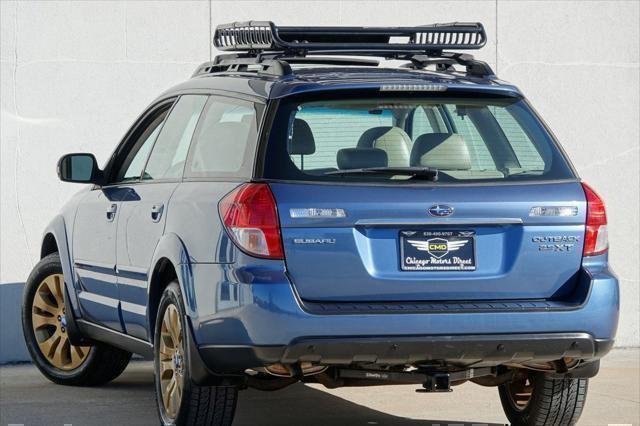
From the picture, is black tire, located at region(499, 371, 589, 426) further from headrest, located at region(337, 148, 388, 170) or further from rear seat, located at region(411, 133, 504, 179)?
headrest, located at region(337, 148, 388, 170)

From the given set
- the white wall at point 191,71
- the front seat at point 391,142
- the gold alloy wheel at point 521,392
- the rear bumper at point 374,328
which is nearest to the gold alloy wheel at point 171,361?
the rear bumper at point 374,328

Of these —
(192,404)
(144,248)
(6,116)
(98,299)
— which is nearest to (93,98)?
(6,116)

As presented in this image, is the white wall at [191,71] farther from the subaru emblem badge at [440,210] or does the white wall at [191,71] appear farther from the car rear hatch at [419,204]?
the subaru emblem badge at [440,210]

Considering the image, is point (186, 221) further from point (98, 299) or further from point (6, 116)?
point (6, 116)

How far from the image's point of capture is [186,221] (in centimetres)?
666

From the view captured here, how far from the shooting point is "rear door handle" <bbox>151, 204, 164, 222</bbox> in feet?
23.2

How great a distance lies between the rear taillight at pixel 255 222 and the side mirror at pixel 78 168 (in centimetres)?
222

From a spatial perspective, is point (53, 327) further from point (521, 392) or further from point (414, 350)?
point (414, 350)

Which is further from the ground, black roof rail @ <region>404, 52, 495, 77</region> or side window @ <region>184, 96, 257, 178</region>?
black roof rail @ <region>404, 52, 495, 77</region>

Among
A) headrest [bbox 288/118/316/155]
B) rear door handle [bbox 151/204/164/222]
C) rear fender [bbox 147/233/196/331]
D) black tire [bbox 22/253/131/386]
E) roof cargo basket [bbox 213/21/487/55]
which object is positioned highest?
roof cargo basket [bbox 213/21/487/55]

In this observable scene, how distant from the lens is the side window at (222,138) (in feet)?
21.3

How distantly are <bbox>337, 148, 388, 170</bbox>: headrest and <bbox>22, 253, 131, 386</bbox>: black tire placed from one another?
10.2 ft

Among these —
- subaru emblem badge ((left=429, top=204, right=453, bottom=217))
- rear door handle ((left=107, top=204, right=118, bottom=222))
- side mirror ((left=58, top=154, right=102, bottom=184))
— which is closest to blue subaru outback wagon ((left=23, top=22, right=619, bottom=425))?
subaru emblem badge ((left=429, top=204, right=453, bottom=217))

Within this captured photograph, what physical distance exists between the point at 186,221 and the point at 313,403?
2.18m
